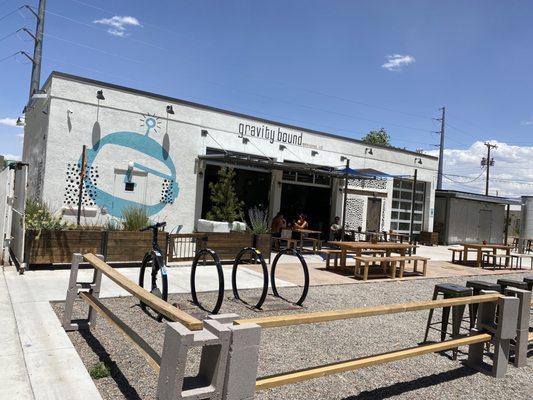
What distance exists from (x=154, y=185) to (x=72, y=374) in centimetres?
999

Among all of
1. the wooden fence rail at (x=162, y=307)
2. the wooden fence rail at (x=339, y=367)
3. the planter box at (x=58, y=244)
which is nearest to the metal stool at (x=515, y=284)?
the wooden fence rail at (x=339, y=367)

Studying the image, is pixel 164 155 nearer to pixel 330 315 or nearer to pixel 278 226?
pixel 278 226

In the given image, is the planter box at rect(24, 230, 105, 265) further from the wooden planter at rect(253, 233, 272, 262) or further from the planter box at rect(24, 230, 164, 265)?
the wooden planter at rect(253, 233, 272, 262)

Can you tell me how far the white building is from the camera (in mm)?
11992

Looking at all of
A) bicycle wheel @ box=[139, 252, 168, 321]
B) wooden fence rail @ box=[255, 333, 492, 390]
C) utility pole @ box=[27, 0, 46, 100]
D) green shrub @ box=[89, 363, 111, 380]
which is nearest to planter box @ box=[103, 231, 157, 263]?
bicycle wheel @ box=[139, 252, 168, 321]

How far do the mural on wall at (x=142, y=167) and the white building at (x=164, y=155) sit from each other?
3 centimetres

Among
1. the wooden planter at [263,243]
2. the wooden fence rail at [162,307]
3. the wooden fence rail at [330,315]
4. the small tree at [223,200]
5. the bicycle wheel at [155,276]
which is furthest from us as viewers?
the small tree at [223,200]

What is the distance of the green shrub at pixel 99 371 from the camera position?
373 centimetres

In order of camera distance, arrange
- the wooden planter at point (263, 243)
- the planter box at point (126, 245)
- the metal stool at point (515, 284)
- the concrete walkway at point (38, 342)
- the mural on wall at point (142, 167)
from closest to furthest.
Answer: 1. the concrete walkway at point (38, 342)
2. the metal stool at point (515, 284)
3. the planter box at point (126, 245)
4. the wooden planter at point (263, 243)
5. the mural on wall at point (142, 167)

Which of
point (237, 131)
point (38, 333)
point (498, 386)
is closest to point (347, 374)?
point (498, 386)

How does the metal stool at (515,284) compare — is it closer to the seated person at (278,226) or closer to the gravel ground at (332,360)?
the gravel ground at (332,360)

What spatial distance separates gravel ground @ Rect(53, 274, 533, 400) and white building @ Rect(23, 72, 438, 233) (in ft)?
22.4

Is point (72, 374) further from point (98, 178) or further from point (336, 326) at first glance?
point (98, 178)

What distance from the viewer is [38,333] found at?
4.67 meters
